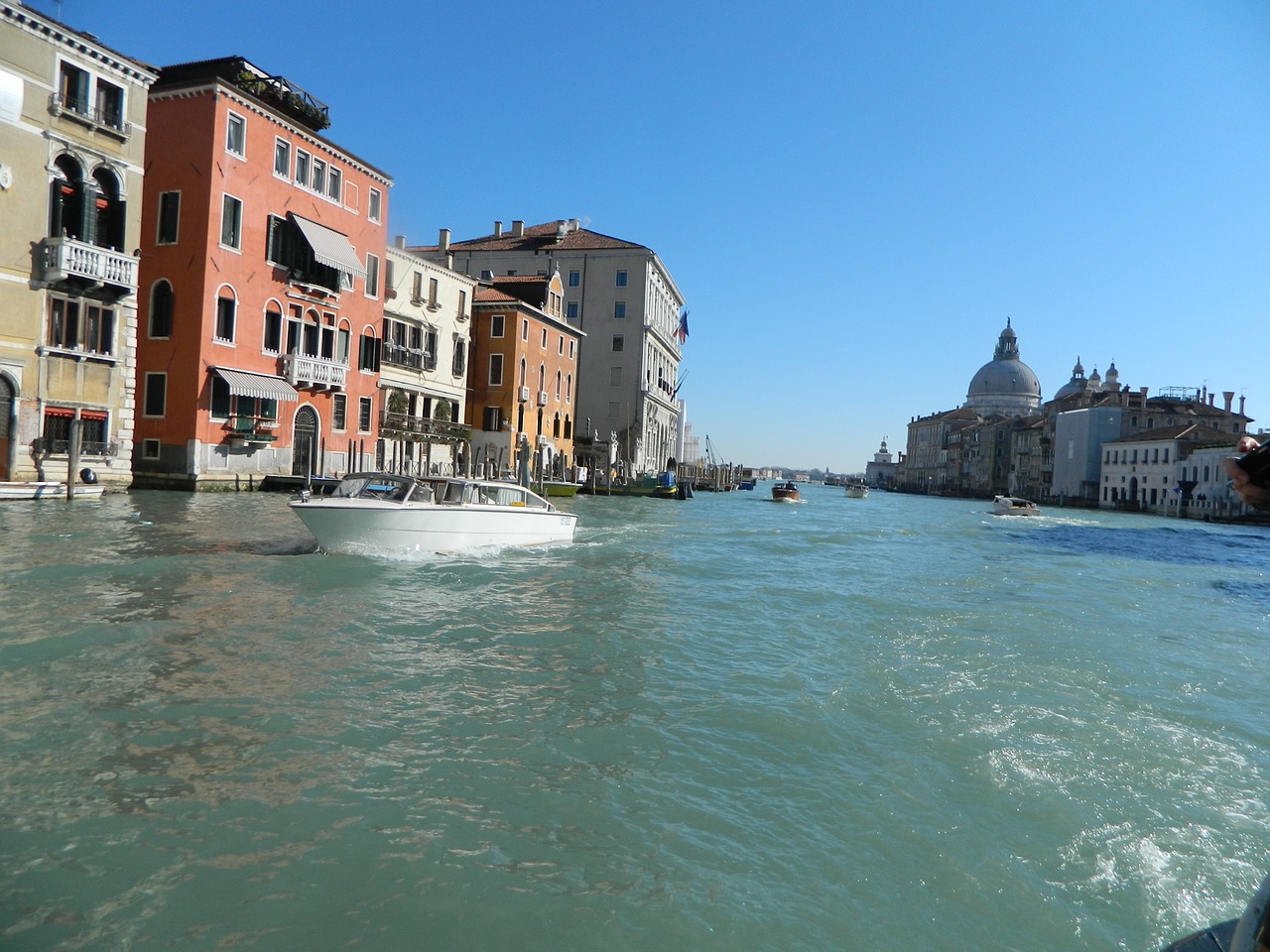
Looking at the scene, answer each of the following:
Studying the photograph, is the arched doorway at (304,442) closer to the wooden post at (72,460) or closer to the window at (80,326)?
the window at (80,326)

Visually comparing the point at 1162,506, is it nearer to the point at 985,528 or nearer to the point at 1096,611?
the point at 985,528

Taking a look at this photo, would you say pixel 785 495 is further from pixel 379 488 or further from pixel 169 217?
pixel 379 488

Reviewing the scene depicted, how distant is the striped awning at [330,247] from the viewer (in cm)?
2530

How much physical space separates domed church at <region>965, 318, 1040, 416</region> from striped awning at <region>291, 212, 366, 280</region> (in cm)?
12176

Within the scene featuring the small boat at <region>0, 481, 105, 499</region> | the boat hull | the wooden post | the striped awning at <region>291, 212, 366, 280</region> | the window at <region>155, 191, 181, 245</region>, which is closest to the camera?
the boat hull

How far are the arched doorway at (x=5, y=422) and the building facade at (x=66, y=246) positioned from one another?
3cm

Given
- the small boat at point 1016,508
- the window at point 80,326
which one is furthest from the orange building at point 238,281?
the small boat at point 1016,508

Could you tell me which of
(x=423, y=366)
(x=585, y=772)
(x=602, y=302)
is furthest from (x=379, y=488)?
(x=602, y=302)

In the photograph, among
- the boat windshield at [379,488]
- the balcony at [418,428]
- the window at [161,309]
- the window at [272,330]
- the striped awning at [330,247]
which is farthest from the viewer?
the balcony at [418,428]

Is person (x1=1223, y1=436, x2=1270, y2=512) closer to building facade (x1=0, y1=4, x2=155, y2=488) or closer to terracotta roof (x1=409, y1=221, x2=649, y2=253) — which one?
building facade (x1=0, y1=4, x2=155, y2=488)

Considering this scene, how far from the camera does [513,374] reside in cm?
3781

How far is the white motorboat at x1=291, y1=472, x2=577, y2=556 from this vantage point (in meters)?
12.1

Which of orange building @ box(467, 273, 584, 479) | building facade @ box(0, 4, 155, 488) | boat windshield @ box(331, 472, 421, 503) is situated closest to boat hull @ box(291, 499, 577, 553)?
boat windshield @ box(331, 472, 421, 503)

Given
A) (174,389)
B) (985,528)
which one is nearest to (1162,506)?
(985,528)
